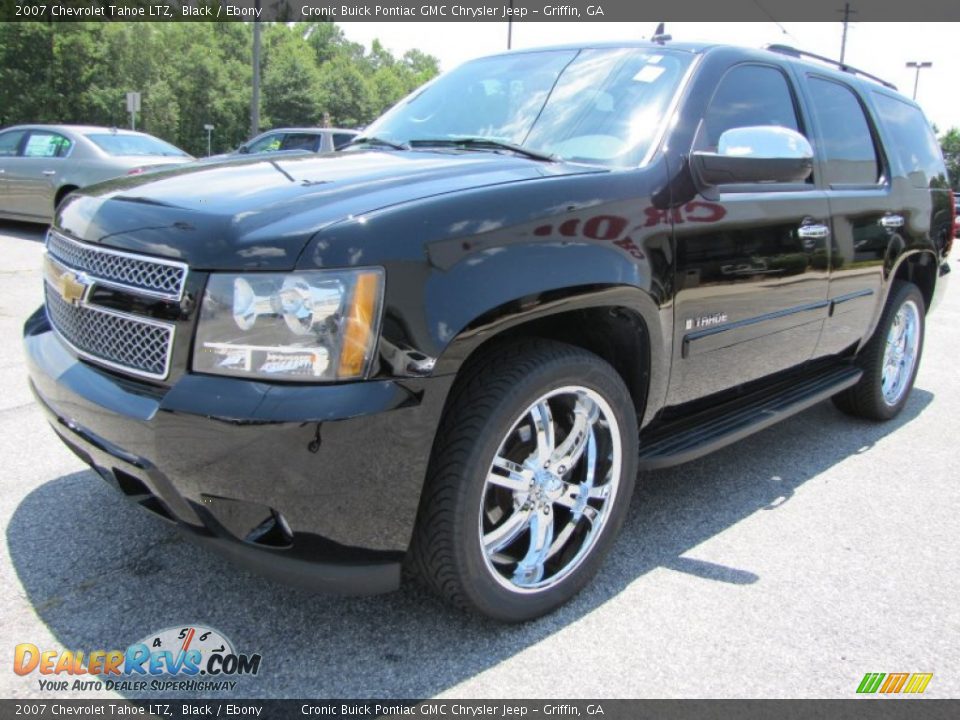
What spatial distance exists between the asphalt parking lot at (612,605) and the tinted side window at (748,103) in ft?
5.17

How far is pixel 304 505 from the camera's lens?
6.32ft

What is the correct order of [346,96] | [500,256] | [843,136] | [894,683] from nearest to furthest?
[500,256] → [894,683] → [843,136] → [346,96]

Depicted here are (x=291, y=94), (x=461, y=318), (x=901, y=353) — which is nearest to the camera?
(x=461, y=318)

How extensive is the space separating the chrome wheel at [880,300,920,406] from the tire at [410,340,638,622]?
279 cm

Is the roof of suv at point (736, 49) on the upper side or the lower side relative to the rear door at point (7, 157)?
upper

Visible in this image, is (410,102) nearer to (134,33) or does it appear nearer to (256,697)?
(256,697)

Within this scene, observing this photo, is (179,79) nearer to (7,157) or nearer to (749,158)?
(7,157)

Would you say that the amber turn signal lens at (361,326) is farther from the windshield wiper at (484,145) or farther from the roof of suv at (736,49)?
the roof of suv at (736,49)

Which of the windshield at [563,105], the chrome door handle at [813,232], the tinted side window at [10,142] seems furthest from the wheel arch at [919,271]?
the tinted side window at [10,142]

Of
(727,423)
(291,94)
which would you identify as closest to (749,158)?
(727,423)

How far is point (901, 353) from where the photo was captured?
485 cm

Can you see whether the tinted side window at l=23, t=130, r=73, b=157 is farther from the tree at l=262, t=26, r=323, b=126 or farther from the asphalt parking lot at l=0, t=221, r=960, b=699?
the tree at l=262, t=26, r=323, b=126

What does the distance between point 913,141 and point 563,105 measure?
2813mm

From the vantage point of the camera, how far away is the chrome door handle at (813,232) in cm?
330
